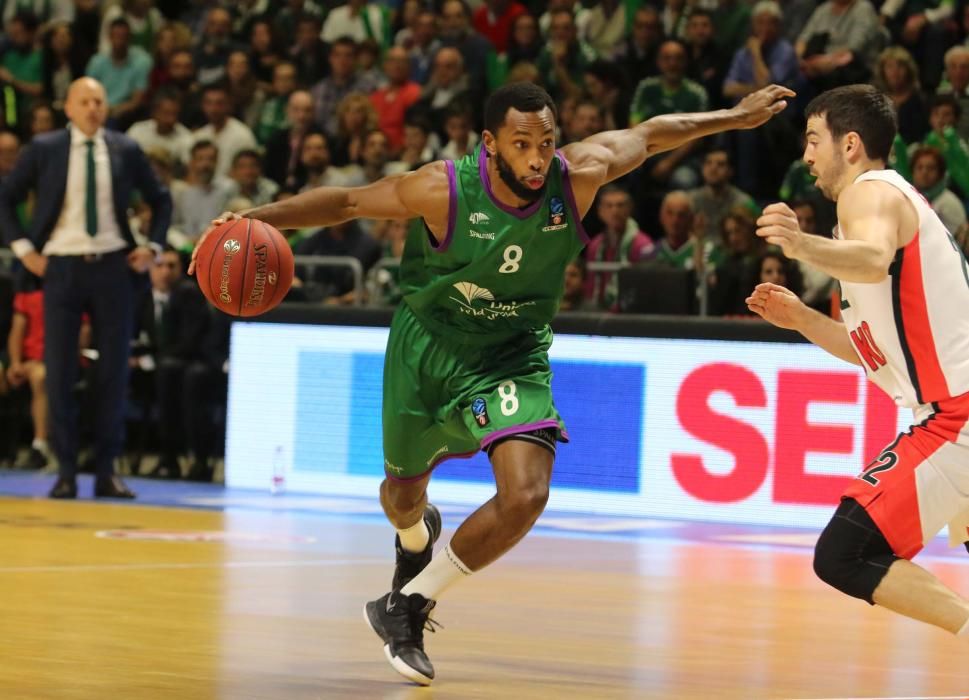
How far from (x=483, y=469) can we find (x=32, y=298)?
3919 mm

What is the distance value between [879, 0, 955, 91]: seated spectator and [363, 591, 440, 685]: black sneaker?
8.65m

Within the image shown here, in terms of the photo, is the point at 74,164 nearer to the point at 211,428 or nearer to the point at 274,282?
the point at 211,428

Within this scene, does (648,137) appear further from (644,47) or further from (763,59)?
(644,47)

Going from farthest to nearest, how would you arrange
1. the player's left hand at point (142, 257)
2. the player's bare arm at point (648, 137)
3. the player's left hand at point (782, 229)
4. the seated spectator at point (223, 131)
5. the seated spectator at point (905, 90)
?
the seated spectator at point (223, 131)
the seated spectator at point (905, 90)
the player's left hand at point (142, 257)
the player's bare arm at point (648, 137)
the player's left hand at point (782, 229)

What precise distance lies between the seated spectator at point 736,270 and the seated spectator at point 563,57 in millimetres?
3005

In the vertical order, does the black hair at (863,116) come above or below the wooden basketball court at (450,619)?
above

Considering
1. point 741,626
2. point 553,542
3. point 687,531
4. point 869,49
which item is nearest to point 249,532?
point 553,542

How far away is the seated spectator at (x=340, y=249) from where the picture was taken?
12625 mm

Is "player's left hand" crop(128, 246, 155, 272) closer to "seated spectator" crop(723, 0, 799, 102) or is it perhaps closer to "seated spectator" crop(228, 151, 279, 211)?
"seated spectator" crop(228, 151, 279, 211)

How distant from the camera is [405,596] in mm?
5562

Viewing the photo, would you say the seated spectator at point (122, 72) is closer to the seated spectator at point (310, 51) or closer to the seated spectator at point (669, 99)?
the seated spectator at point (310, 51)

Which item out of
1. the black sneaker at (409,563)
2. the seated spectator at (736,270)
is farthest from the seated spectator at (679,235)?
the black sneaker at (409,563)

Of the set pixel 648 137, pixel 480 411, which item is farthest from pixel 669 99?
pixel 480 411

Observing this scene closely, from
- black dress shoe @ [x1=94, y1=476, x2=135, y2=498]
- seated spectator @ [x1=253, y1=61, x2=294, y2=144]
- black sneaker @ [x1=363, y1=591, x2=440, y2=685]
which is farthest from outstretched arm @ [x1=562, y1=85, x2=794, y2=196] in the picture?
seated spectator @ [x1=253, y1=61, x2=294, y2=144]
